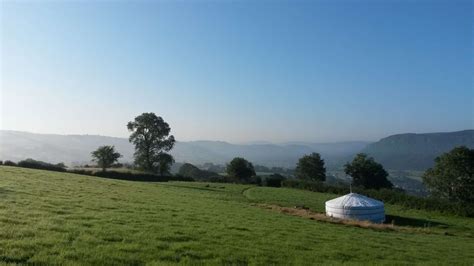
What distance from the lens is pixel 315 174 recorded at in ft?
353

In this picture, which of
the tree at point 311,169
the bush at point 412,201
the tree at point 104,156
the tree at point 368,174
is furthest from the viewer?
the tree at point 311,169

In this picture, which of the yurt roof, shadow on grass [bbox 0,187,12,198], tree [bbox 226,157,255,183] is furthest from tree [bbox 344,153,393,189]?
shadow on grass [bbox 0,187,12,198]

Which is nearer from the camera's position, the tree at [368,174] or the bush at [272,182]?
the bush at [272,182]

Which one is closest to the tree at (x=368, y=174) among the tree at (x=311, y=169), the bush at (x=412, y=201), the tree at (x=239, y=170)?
the tree at (x=311, y=169)

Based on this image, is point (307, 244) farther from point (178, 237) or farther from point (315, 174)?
point (315, 174)

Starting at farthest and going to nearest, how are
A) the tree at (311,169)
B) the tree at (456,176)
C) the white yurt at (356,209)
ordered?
the tree at (311,169)
the tree at (456,176)
the white yurt at (356,209)

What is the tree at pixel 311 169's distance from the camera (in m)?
108

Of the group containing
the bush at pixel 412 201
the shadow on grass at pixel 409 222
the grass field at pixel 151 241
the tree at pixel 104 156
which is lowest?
the shadow on grass at pixel 409 222

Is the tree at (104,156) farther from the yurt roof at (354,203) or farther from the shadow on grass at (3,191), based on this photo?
the shadow on grass at (3,191)

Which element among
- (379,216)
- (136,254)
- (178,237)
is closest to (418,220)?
(379,216)

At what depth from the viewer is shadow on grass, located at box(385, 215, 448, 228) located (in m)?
40.8

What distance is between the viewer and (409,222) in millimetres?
42500

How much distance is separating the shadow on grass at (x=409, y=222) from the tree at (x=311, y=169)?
61387 millimetres

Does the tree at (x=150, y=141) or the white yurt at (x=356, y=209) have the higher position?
the tree at (x=150, y=141)
